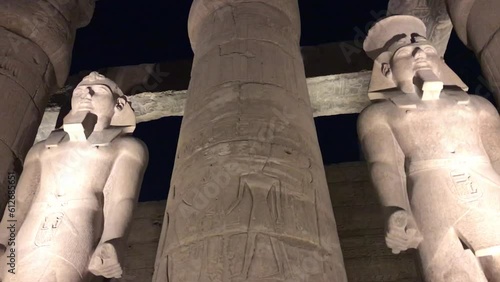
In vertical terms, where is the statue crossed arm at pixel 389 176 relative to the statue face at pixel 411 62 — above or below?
below

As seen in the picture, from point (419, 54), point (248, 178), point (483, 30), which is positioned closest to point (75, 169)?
point (248, 178)

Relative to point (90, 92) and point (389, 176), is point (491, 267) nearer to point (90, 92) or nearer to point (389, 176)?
point (389, 176)

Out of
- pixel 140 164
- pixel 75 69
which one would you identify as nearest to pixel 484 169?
pixel 140 164

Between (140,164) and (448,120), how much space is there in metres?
2.95

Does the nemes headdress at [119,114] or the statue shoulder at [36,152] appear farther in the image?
the nemes headdress at [119,114]

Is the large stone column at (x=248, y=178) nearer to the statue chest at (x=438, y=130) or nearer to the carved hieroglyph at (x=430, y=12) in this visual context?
the statue chest at (x=438, y=130)

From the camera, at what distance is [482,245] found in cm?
416

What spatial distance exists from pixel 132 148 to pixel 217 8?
6.00 ft

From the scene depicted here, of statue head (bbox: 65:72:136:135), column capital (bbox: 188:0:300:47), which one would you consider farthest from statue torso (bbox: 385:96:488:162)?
statue head (bbox: 65:72:136:135)

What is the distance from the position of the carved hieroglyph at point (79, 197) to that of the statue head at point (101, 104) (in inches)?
0.4

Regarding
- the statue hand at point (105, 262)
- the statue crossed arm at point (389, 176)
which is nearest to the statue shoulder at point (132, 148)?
Answer: the statue hand at point (105, 262)

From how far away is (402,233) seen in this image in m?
4.31

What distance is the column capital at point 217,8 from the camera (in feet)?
19.6

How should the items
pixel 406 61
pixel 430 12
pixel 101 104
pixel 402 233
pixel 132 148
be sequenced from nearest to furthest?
pixel 402 233
pixel 132 148
pixel 406 61
pixel 101 104
pixel 430 12
